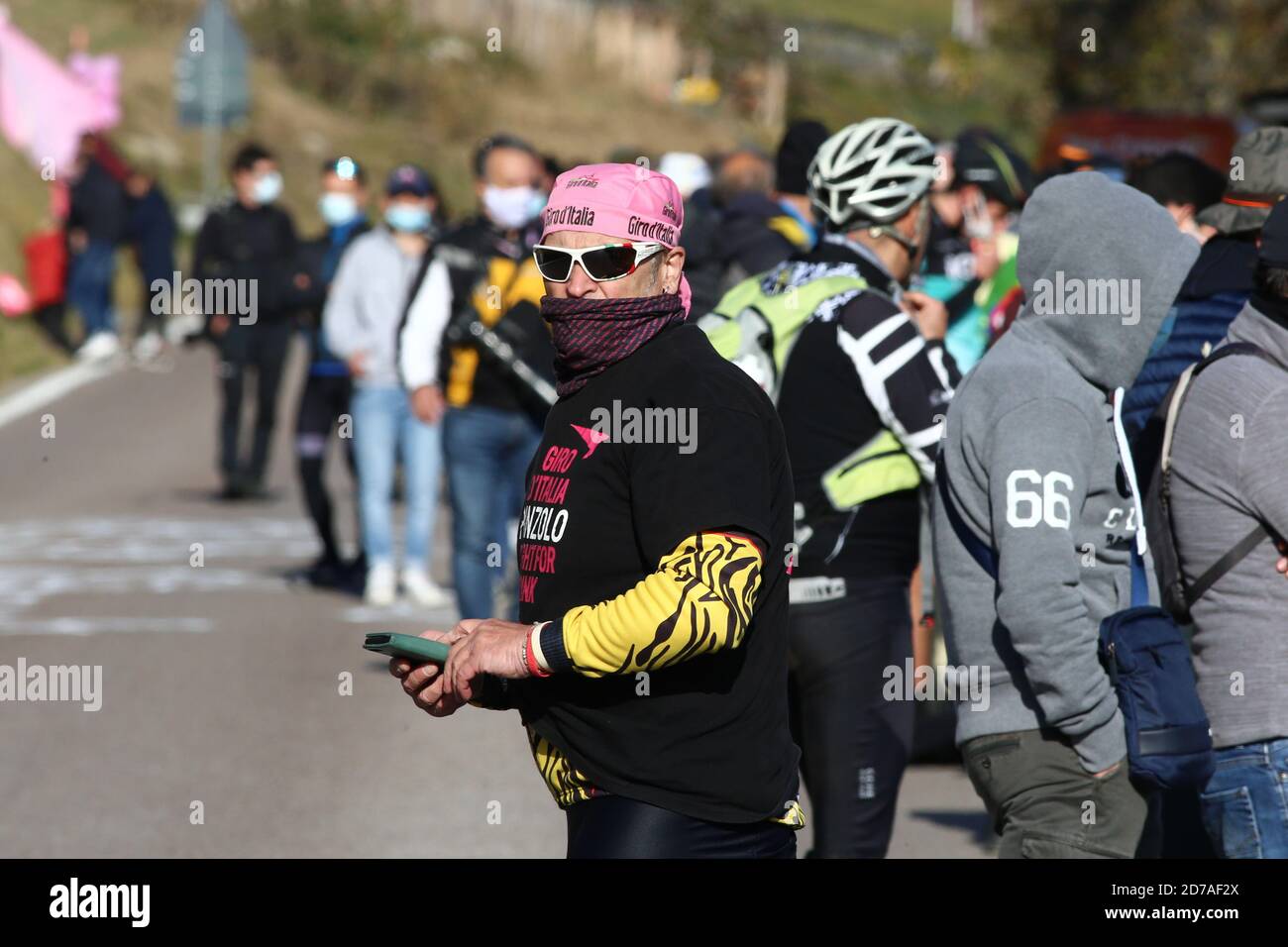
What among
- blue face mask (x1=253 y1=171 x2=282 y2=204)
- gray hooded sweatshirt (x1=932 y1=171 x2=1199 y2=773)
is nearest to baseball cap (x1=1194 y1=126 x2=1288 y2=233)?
gray hooded sweatshirt (x1=932 y1=171 x2=1199 y2=773)

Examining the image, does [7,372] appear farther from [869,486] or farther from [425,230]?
[869,486]

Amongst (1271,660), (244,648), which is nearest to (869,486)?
(1271,660)

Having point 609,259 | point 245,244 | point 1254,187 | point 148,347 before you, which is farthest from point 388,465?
point 148,347

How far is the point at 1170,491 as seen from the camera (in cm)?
459

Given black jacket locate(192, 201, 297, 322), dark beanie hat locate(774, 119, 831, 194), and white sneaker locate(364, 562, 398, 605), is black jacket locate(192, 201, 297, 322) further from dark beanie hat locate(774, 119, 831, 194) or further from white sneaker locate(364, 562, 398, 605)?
dark beanie hat locate(774, 119, 831, 194)

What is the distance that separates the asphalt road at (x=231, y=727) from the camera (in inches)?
287

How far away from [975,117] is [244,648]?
6152 centimetres

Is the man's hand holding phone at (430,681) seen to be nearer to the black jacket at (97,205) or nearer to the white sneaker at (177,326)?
the black jacket at (97,205)

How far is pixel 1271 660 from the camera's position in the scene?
4461 mm

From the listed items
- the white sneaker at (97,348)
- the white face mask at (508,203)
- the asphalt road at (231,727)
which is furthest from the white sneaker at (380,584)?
the white sneaker at (97,348)

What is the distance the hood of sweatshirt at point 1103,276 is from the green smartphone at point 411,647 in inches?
60.7

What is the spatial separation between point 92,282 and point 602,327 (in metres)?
21.1

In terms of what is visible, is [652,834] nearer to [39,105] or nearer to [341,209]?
[341,209]

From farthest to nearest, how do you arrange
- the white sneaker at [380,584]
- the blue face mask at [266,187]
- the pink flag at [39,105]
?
1. the pink flag at [39,105]
2. the blue face mask at [266,187]
3. the white sneaker at [380,584]
